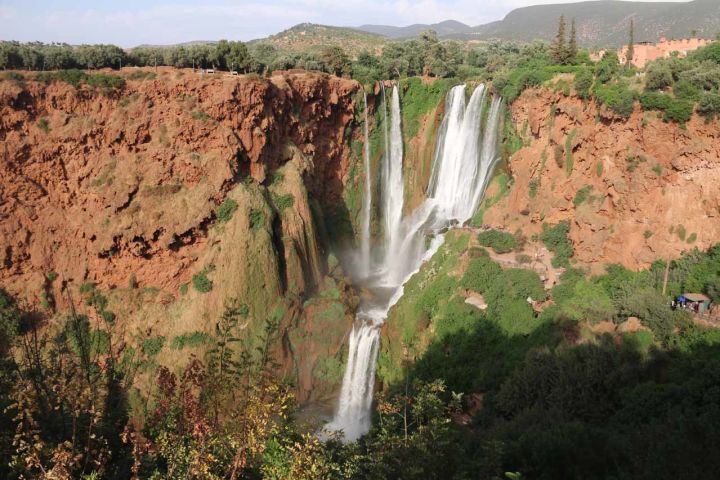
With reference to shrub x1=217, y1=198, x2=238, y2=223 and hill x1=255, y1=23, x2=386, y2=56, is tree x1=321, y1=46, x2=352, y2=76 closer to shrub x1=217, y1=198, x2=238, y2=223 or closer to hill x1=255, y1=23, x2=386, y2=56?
shrub x1=217, y1=198, x2=238, y2=223

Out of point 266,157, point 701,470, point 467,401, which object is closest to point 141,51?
point 266,157

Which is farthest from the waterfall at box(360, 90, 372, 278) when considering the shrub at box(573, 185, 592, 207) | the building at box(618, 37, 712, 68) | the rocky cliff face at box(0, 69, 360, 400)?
the building at box(618, 37, 712, 68)

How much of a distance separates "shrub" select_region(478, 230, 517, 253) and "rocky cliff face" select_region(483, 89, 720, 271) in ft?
4.11

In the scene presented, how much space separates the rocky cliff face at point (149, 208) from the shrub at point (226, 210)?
0.05 m

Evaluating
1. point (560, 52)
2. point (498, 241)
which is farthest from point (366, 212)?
point (560, 52)

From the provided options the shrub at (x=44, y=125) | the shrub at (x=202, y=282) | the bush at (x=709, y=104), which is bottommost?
the shrub at (x=202, y=282)

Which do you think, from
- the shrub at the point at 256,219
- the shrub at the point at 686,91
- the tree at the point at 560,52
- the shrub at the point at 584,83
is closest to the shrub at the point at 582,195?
the shrub at the point at 584,83

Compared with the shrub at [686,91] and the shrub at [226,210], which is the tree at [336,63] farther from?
the shrub at [686,91]

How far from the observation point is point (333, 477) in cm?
880

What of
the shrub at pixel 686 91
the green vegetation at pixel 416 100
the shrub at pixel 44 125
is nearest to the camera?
the shrub at pixel 686 91

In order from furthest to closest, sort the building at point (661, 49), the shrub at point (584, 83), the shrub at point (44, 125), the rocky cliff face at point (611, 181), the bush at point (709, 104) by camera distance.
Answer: the building at point (661, 49)
the shrub at point (44, 125)
the shrub at point (584, 83)
the rocky cliff face at point (611, 181)
the bush at point (709, 104)

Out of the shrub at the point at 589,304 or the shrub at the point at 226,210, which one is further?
the shrub at the point at 226,210

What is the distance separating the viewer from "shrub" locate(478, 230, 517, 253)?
1102 inches

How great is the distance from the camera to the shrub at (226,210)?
28.3 metres
